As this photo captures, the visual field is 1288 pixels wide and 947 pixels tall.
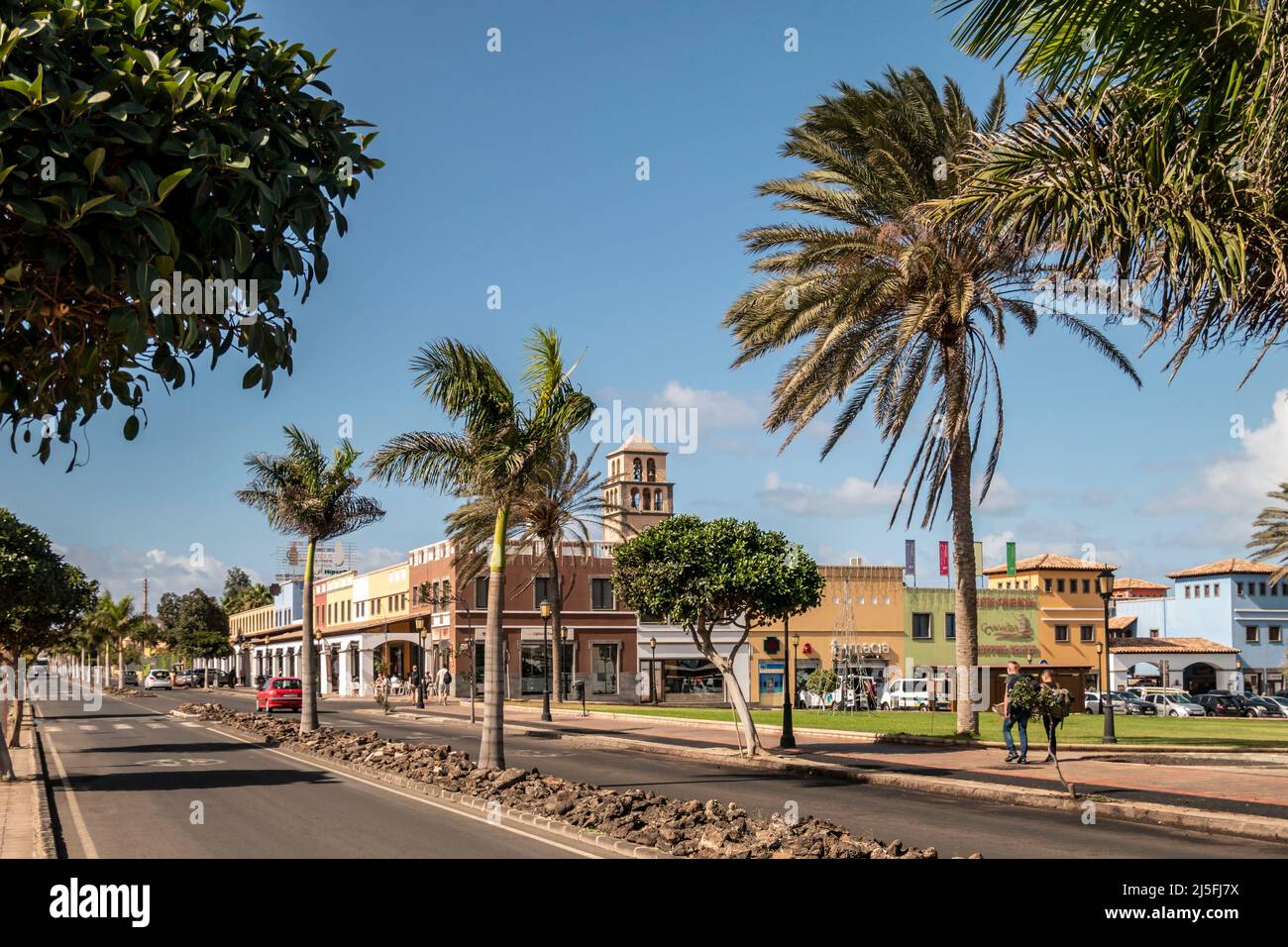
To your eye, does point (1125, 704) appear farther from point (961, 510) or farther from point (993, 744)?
point (961, 510)

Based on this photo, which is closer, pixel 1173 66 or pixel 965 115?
pixel 1173 66

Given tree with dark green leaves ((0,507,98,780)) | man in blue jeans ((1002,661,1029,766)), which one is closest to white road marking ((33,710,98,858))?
tree with dark green leaves ((0,507,98,780))

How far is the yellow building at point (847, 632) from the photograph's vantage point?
223ft

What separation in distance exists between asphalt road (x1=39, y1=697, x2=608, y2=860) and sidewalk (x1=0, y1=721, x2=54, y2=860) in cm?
35

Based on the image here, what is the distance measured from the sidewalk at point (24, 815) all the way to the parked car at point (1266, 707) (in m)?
55.6

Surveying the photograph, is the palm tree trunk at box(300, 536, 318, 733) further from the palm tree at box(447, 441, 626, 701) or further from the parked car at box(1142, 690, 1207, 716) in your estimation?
the parked car at box(1142, 690, 1207, 716)

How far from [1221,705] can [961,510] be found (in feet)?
134

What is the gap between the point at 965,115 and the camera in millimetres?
25344

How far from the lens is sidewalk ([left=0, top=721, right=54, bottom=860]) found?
12.2 metres

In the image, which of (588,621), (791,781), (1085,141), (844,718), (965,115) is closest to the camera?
(1085,141)

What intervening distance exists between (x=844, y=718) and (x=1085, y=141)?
30.9m

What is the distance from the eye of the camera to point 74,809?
16703 millimetres
